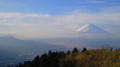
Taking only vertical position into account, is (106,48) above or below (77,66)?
above

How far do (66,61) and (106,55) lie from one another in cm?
216

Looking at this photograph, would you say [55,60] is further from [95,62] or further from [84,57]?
[95,62]

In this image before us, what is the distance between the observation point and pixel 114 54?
9266 millimetres

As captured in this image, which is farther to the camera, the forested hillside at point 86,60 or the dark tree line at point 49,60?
the dark tree line at point 49,60

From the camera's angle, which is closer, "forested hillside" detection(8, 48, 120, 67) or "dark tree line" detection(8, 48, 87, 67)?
"forested hillside" detection(8, 48, 120, 67)

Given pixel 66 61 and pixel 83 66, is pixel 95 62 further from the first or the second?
pixel 66 61

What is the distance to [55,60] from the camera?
A: 1013cm

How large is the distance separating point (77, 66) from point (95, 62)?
0.92 metres

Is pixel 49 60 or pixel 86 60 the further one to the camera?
pixel 49 60

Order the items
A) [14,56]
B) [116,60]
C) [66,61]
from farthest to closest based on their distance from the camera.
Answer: [14,56] < [66,61] < [116,60]

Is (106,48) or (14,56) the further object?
(14,56)

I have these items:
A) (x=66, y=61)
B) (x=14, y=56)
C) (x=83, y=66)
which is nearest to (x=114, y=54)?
(x=83, y=66)

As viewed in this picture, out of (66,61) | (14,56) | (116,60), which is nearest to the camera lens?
(116,60)

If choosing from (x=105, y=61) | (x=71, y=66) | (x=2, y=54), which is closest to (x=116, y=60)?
(x=105, y=61)
